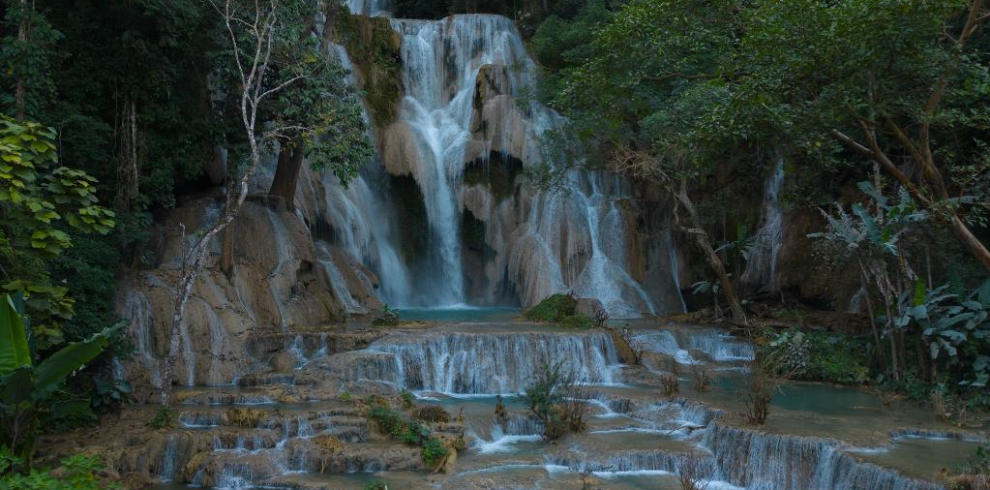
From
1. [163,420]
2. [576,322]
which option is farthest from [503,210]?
[163,420]

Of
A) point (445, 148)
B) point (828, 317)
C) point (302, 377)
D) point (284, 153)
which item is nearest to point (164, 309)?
point (302, 377)

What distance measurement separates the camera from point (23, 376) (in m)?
7.84

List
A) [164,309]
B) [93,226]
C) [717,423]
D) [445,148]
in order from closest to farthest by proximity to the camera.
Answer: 1. [93,226]
2. [717,423]
3. [164,309]
4. [445,148]

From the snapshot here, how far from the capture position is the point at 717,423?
35.6 ft

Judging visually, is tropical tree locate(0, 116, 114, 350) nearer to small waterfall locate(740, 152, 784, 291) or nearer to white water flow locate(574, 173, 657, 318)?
white water flow locate(574, 173, 657, 318)

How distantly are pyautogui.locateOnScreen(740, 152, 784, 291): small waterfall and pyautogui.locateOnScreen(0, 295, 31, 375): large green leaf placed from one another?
17.4m

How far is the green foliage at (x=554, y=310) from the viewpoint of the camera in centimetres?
1845

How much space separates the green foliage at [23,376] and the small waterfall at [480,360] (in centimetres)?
613

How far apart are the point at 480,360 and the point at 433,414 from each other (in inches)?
130

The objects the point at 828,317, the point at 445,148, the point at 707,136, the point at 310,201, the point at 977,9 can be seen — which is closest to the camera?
the point at 977,9

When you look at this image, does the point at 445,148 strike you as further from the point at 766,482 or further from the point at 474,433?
the point at 766,482

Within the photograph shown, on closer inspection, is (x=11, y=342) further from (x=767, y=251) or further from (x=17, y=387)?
(x=767, y=251)

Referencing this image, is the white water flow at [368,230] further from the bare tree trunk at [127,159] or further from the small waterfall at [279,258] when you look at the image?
the bare tree trunk at [127,159]

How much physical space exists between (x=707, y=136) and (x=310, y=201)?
40.1ft
